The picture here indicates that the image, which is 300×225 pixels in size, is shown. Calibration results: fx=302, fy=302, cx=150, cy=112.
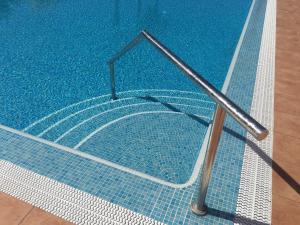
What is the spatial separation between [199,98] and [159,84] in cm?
92

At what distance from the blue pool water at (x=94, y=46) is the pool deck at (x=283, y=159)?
1343mm

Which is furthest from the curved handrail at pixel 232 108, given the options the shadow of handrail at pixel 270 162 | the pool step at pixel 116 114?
the pool step at pixel 116 114

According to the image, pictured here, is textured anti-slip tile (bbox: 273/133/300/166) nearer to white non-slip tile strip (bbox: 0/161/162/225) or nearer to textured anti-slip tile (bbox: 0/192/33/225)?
white non-slip tile strip (bbox: 0/161/162/225)

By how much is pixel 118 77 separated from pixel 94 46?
62.1 inches

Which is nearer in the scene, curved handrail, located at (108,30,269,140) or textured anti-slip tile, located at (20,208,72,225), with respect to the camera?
curved handrail, located at (108,30,269,140)

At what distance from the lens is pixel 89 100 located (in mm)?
5480

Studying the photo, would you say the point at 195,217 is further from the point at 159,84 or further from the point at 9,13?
the point at 9,13

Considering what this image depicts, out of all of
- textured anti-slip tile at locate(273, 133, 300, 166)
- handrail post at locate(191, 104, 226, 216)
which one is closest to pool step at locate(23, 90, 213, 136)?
textured anti-slip tile at locate(273, 133, 300, 166)

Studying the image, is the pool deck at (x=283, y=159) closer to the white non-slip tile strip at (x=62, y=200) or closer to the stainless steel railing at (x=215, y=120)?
the white non-slip tile strip at (x=62, y=200)

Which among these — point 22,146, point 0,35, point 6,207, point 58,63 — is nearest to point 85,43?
point 58,63

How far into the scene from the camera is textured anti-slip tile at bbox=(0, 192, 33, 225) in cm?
271

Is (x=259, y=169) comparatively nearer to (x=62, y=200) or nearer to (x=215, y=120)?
(x=215, y=120)

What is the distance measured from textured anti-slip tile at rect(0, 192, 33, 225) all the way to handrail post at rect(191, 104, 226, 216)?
1568mm

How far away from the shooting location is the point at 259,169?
3369 millimetres
